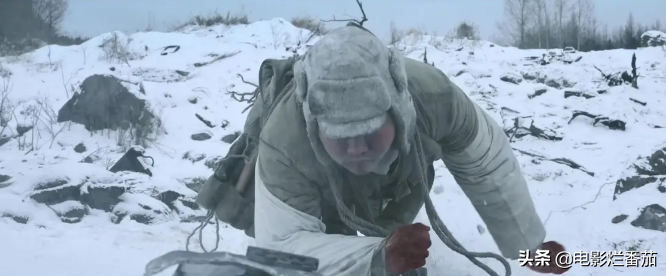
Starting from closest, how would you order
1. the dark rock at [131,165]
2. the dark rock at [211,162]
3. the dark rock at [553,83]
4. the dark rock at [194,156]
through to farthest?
the dark rock at [131,165]
the dark rock at [211,162]
the dark rock at [194,156]
the dark rock at [553,83]

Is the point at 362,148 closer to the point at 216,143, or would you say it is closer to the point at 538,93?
the point at 216,143

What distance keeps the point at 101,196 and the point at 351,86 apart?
240 cm

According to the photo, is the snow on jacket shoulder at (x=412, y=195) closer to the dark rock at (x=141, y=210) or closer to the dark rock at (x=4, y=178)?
the dark rock at (x=141, y=210)

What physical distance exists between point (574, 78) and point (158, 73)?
4.57m

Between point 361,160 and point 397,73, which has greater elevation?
point 397,73

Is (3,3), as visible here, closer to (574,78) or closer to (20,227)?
(20,227)

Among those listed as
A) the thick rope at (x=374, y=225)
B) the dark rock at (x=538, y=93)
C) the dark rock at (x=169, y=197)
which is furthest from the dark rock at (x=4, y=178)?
the dark rock at (x=538, y=93)

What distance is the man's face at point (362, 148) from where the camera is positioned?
150 cm

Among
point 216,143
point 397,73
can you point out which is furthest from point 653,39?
point 397,73

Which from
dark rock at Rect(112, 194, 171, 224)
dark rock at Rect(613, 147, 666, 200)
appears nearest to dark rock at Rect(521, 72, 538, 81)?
dark rock at Rect(613, 147, 666, 200)

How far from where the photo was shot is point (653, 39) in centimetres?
820

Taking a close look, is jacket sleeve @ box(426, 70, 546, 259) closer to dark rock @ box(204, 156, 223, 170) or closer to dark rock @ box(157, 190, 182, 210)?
dark rock @ box(157, 190, 182, 210)

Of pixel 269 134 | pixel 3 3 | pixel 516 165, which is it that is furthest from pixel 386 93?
pixel 3 3

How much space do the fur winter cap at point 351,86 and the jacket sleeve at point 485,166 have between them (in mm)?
301
